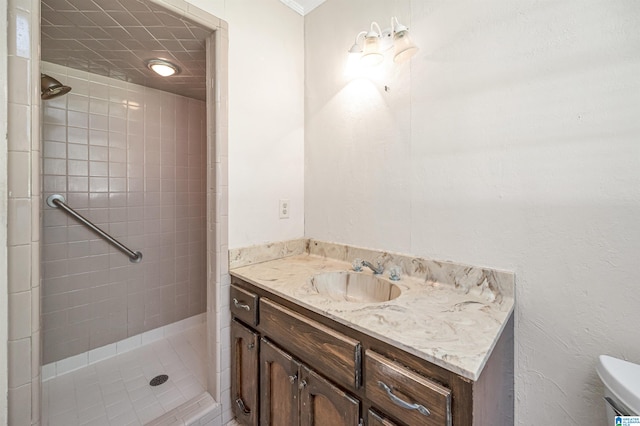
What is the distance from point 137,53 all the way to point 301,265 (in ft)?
5.16

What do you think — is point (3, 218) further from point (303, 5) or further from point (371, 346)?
point (303, 5)

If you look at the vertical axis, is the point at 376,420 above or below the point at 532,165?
below

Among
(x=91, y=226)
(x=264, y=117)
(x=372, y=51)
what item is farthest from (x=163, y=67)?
(x=372, y=51)

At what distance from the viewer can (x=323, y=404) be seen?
91 centimetres

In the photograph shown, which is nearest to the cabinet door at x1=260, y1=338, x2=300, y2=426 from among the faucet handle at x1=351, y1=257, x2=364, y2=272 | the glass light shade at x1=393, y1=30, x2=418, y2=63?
the faucet handle at x1=351, y1=257, x2=364, y2=272

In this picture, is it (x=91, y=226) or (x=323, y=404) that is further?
(x=91, y=226)

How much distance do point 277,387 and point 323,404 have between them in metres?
0.27

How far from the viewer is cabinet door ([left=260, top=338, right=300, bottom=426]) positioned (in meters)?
1.02

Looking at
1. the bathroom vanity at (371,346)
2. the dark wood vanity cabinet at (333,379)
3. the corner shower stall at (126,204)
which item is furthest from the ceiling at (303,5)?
the dark wood vanity cabinet at (333,379)

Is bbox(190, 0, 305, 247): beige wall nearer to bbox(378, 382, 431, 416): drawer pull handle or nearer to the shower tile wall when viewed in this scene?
bbox(378, 382, 431, 416): drawer pull handle

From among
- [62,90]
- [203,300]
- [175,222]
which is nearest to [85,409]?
[203,300]

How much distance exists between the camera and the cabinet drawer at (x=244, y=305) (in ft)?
3.90

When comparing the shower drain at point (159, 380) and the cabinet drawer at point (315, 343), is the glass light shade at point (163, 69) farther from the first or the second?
the shower drain at point (159, 380)

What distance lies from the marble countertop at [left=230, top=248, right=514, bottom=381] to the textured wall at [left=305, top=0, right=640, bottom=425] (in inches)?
6.0
